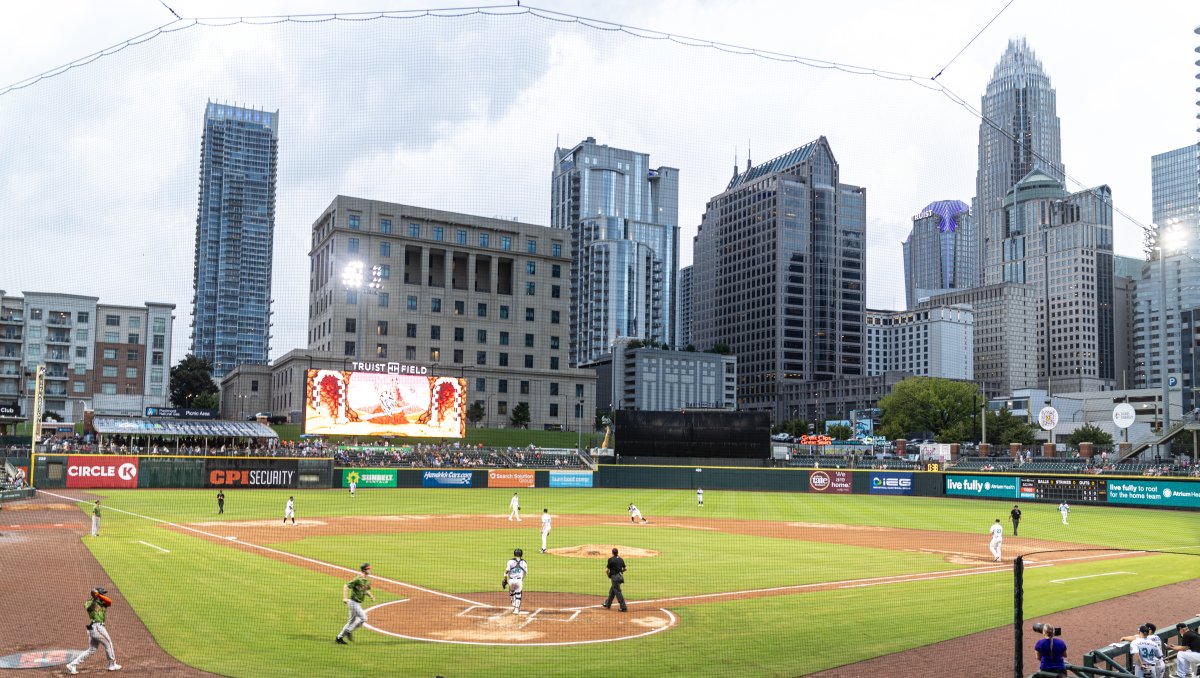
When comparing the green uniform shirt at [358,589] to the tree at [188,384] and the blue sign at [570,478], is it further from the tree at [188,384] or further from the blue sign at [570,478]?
the tree at [188,384]

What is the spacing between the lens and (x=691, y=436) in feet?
→ 252

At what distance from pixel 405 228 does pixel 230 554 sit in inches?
3075

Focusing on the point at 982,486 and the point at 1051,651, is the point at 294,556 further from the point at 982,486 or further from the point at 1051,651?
the point at 982,486

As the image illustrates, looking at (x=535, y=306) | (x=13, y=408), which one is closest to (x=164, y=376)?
(x=13, y=408)

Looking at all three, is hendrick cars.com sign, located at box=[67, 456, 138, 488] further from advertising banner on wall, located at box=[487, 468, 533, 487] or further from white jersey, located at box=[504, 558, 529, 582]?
white jersey, located at box=[504, 558, 529, 582]

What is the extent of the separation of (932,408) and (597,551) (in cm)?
12056

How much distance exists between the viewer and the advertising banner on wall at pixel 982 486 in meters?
65.2

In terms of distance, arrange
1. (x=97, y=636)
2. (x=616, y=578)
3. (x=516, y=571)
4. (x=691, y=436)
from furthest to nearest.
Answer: (x=691, y=436), (x=616, y=578), (x=516, y=571), (x=97, y=636)

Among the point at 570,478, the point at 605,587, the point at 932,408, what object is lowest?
the point at 570,478

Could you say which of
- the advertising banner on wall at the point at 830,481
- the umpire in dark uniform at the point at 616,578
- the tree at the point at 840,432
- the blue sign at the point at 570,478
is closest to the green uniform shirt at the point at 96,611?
the umpire in dark uniform at the point at 616,578

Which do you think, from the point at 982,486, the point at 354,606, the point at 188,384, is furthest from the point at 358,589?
the point at 188,384

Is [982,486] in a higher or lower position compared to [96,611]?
lower

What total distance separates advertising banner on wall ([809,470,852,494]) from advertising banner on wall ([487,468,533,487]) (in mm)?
23013

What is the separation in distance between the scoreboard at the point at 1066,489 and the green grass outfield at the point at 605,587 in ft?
37.0
